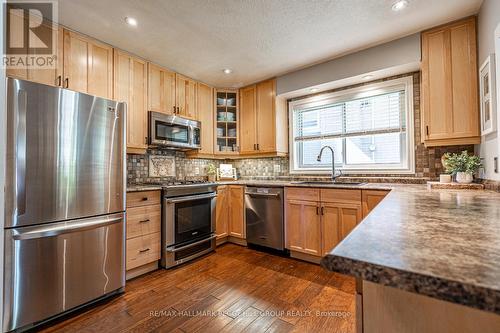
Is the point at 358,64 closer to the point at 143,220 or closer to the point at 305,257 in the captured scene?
the point at 305,257

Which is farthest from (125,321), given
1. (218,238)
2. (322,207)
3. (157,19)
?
(157,19)

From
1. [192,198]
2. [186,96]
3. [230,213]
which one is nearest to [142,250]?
[192,198]

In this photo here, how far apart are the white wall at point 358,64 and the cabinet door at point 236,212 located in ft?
4.97

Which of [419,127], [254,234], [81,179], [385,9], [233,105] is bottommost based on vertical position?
[254,234]

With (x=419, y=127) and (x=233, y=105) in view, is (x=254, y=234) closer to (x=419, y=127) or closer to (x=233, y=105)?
(x=233, y=105)

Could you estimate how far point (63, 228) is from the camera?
5.39 feet

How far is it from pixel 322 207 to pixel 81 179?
2.25m

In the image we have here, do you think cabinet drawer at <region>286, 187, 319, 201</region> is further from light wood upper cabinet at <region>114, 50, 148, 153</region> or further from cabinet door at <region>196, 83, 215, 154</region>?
light wood upper cabinet at <region>114, 50, 148, 153</region>

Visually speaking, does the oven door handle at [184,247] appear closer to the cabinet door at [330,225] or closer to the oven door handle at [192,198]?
the oven door handle at [192,198]

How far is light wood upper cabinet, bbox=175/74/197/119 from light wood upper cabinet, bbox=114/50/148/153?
0.46 metres

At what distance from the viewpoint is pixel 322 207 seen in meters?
2.54

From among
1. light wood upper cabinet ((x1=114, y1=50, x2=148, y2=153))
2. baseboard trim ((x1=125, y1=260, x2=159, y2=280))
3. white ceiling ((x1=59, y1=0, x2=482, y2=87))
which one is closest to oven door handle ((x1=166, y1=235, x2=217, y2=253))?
baseboard trim ((x1=125, y1=260, x2=159, y2=280))

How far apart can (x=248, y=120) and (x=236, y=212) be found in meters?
1.43

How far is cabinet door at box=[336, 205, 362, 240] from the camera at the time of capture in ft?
7.61
